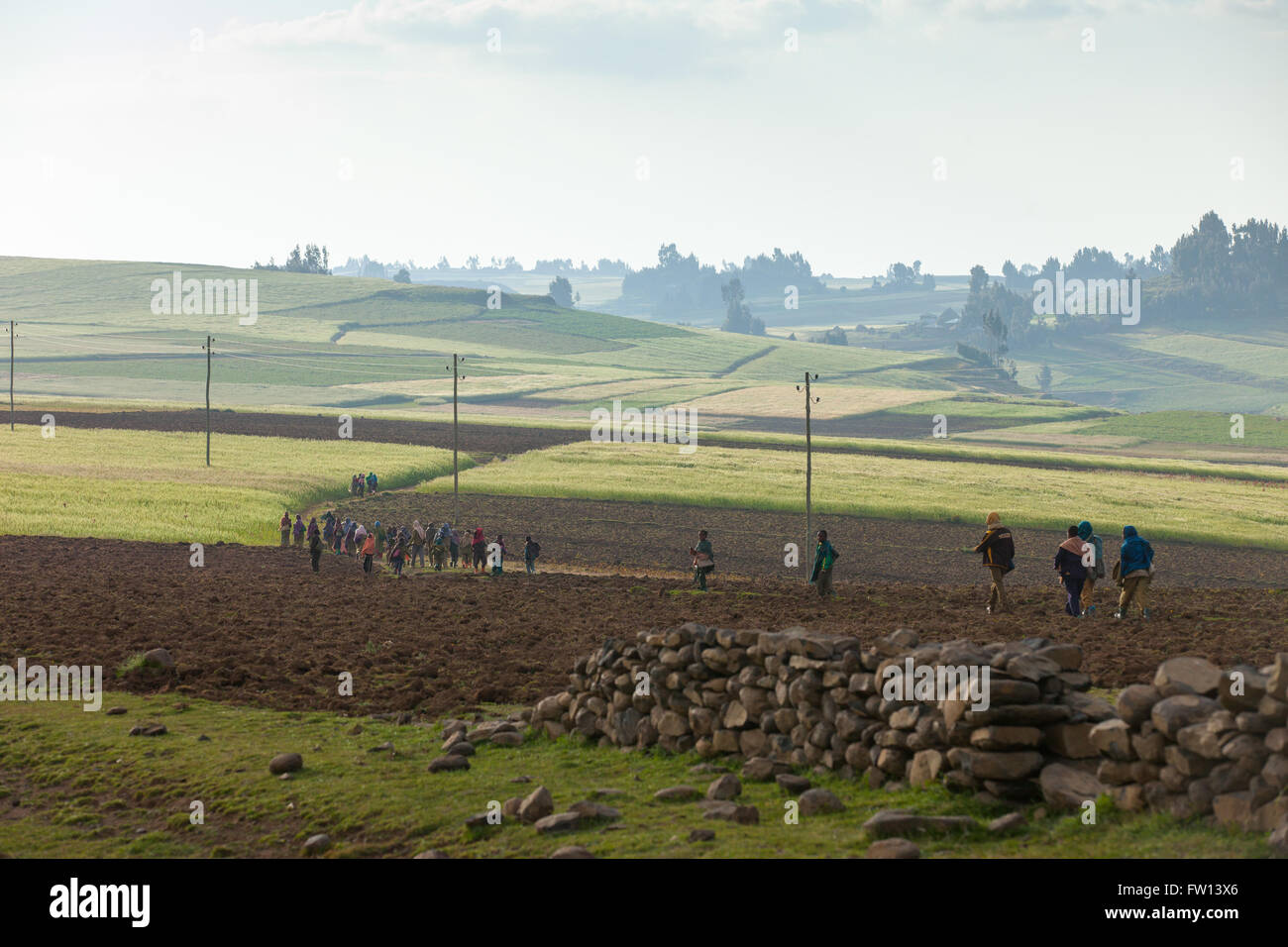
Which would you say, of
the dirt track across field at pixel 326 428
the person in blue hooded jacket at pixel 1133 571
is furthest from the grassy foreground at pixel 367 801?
the dirt track across field at pixel 326 428

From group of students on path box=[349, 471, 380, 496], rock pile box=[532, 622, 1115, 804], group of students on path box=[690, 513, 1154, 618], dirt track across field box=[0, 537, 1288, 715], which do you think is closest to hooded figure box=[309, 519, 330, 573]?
dirt track across field box=[0, 537, 1288, 715]

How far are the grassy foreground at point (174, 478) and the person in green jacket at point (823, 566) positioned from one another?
2694cm

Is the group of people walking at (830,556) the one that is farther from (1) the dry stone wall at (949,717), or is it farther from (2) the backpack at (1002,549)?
(1) the dry stone wall at (949,717)

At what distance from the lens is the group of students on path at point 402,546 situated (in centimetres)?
3819

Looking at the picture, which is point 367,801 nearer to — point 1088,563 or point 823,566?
point 1088,563

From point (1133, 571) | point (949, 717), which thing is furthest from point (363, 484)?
point (949, 717)

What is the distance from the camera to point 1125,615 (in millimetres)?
21484

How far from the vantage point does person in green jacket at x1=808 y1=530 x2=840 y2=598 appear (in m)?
27.3

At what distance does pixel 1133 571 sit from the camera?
21000 millimetres

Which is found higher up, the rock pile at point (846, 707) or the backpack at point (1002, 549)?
the backpack at point (1002, 549)

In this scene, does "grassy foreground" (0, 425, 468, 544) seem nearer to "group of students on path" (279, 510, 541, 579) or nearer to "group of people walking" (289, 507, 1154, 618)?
"group of students on path" (279, 510, 541, 579)

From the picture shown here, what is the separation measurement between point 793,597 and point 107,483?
132 feet
